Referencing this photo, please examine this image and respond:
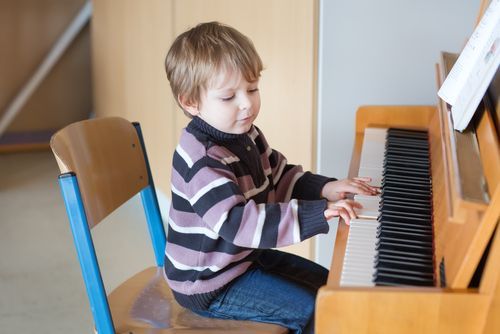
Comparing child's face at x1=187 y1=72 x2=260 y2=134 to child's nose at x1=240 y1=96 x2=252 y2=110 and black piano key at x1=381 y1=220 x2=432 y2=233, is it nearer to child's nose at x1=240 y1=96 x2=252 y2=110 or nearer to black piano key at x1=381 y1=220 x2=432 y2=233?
child's nose at x1=240 y1=96 x2=252 y2=110

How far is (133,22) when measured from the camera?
3.82 metres

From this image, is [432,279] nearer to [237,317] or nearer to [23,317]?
[237,317]

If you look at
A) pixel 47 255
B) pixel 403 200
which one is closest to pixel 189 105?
pixel 403 200

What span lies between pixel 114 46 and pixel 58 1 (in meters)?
0.72

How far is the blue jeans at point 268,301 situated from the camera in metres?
1.50

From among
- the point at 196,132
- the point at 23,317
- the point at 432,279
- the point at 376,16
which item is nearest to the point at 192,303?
the point at 196,132

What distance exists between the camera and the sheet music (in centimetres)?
134

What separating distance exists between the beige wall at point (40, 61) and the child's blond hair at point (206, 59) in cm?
330

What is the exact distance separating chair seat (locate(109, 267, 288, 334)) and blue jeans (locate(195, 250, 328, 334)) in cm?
2

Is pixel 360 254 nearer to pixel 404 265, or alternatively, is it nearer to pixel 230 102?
pixel 404 265

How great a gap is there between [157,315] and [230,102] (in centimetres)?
48

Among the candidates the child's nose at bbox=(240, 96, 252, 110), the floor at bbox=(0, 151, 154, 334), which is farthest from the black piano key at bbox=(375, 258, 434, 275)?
the floor at bbox=(0, 151, 154, 334)

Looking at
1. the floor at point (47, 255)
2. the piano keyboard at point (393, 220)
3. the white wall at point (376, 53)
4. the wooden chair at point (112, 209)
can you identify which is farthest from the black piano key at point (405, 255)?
the floor at point (47, 255)

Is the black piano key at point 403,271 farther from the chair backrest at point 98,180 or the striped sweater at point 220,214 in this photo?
the chair backrest at point 98,180
